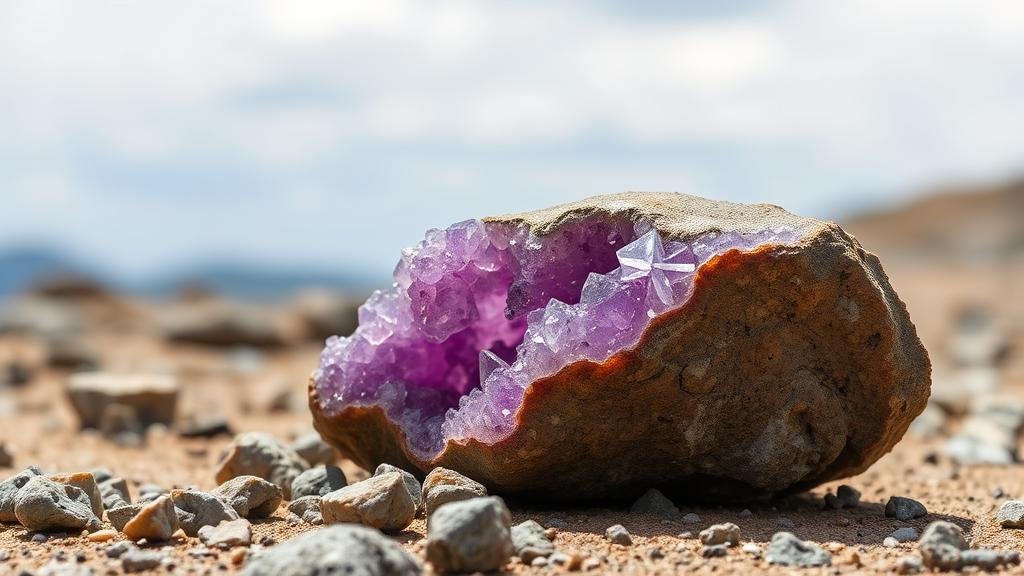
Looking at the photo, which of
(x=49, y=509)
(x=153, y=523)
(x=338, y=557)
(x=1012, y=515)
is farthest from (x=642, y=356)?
(x=49, y=509)

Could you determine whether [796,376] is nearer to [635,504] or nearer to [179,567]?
[635,504]

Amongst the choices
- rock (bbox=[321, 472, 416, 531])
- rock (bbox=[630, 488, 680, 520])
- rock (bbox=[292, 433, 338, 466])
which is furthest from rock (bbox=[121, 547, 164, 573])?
rock (bbox=[292, 433, 338, 466])

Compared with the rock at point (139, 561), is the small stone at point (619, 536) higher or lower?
lower

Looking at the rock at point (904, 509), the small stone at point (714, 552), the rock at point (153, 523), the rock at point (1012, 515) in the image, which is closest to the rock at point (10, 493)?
the rock at point (153, 523)

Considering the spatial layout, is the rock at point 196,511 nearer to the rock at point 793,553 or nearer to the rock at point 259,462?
the rock at point 259,462

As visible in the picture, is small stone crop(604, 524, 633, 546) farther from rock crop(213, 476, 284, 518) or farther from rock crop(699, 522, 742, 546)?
rock crop(213, 476, 284, 518)

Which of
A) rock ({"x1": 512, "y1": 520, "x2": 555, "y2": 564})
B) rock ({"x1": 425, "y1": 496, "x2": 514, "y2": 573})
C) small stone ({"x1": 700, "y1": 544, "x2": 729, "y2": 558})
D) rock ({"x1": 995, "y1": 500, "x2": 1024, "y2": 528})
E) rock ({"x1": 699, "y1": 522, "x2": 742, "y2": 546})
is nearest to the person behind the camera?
rock ({"x1": 425, "y1": 496, "x2": 514, "y2": 573})

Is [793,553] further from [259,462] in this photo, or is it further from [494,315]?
[259,462]
